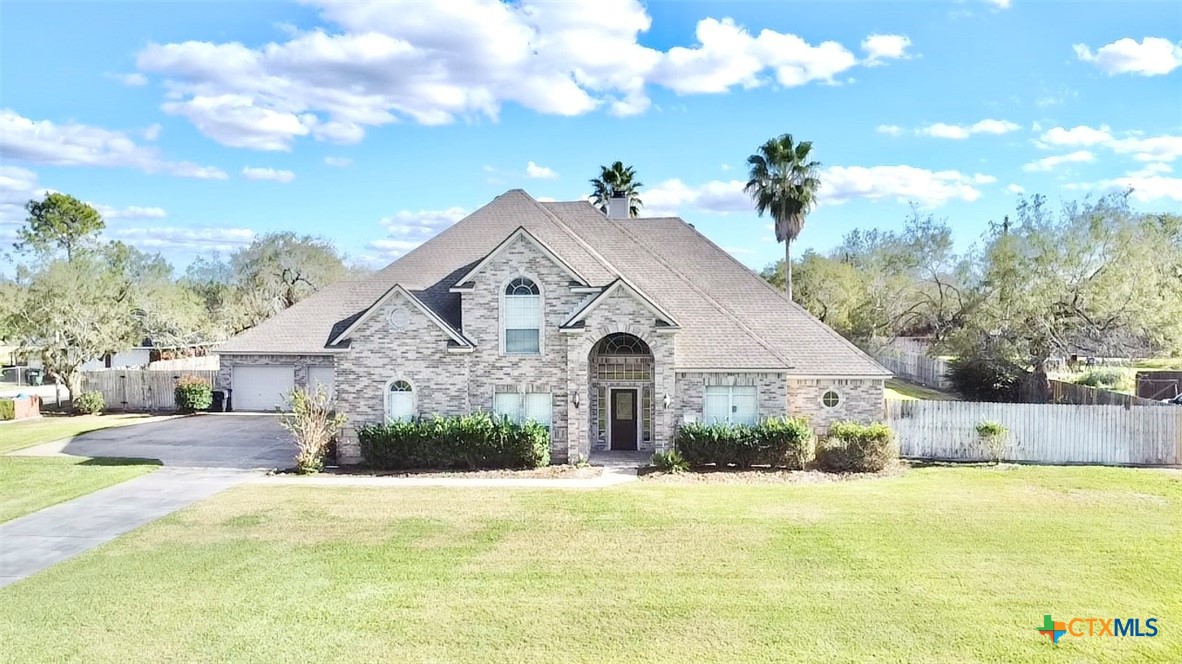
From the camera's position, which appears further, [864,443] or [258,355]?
[258,355]

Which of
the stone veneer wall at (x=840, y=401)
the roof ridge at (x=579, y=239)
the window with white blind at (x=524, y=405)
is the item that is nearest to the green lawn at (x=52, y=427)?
the window with white blind at (x=524, y=405)

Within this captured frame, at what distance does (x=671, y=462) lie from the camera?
2011cm

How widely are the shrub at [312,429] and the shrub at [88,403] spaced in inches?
700

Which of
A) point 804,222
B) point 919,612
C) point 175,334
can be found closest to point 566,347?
point 919,612

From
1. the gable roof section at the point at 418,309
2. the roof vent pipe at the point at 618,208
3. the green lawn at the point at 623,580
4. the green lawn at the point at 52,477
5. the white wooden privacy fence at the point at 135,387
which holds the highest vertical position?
the roof vent pipe at the point at 618,208

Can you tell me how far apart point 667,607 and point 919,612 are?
3654mm

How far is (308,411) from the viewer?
68.6 feet

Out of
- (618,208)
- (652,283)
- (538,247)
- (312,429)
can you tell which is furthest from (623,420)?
(618,208)

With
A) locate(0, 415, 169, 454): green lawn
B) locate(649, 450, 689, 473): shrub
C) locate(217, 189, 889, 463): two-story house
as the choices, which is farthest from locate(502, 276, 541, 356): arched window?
locate(0, 415, 169, 454): green lawn

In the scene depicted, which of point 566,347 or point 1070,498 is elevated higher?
point 566,347

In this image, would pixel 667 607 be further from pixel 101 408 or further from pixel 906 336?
pixel 906 336

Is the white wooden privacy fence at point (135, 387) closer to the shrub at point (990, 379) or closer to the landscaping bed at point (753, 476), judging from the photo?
the landscaping bed at point (753, 476)

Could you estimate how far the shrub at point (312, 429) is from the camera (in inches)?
808

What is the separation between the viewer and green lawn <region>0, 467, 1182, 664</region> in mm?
9789
